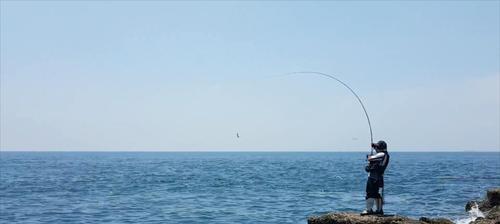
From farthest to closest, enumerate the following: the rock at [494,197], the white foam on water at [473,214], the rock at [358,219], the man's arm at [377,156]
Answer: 1. the rock at [494,197]
2. the white foam on water at [473,214]
3. the man's arm at [377,156]
4. the rock at [358,219]

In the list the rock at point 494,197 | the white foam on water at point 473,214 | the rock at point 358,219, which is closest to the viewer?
the rock at point 358,219

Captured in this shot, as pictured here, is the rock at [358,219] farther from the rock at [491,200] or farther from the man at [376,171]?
the rock at [491,200]

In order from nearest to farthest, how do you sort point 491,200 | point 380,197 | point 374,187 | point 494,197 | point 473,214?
point 374,187
point 380,197
point 494,197
point 491,200
point 473,214

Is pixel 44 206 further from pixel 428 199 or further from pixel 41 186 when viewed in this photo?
pixel 428 199

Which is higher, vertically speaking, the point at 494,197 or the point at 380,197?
the point at 380,197

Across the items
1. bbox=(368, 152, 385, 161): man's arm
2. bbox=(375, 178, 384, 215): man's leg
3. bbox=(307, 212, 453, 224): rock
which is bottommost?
bbox=(307, 212, 453, 224): rock

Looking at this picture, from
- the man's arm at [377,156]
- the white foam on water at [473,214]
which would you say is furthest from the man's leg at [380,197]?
the white foam on water at [473,214]

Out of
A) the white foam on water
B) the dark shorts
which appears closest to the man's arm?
the dark shorts

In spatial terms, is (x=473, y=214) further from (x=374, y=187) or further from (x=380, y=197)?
(x=374, y=187)

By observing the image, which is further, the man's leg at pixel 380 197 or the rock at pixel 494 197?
the rock at pixel 494 197

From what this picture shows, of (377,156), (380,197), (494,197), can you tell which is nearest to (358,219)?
(380,197)

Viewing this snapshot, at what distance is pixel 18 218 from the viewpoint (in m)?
22.9

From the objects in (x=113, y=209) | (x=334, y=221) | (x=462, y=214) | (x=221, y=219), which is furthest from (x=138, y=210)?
(x=334, y=221)

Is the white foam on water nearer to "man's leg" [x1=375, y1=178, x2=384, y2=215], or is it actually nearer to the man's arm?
"man's leg" [x1=375, y1=178, x2=384, y2=215]
